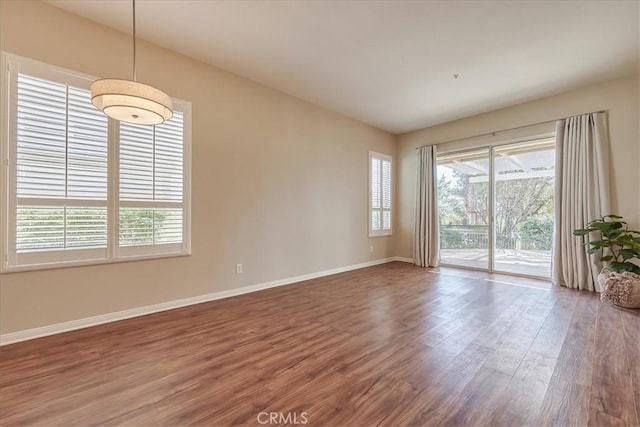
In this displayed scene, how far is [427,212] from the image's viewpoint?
5840mm

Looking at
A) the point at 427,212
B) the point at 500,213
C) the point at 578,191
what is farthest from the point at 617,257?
the point at 427,212

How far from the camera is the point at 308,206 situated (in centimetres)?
474

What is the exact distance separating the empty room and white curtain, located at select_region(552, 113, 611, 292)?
3cm

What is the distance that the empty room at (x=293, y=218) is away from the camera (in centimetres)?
177

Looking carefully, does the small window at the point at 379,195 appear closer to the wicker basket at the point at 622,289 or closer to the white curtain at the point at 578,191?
the white curtain at the point at 578,191

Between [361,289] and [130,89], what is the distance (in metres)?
3.59

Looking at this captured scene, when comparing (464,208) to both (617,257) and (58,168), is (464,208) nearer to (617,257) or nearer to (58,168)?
(617,257)

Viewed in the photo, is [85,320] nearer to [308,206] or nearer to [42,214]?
[42,214]

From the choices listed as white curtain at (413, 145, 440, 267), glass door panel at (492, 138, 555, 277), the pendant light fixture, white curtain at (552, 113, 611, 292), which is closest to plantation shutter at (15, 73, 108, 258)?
the pendant light fixture

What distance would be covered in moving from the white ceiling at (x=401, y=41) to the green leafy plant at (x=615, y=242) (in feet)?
6.78

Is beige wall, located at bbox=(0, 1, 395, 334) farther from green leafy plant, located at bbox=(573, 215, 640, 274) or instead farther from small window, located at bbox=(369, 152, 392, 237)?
green leafy plant, located at bbox=(573, 215, 640, 274)

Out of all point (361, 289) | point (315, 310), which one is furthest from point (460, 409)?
point (361, 289)

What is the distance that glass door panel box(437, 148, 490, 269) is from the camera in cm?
530

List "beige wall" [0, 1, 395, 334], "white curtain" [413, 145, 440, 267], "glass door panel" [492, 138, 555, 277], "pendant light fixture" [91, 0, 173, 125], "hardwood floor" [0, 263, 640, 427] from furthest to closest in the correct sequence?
1. "white curtain" [413, 145, 440, 267]
2. "glass door panel" [492, 138, 555, 277]
3. "beige wall" [0, 1, 395, 334]
4. "pendant light fixture" [91, 0, 173, 125]
5. "hardwood floor" [0, 263, 640, 427]
